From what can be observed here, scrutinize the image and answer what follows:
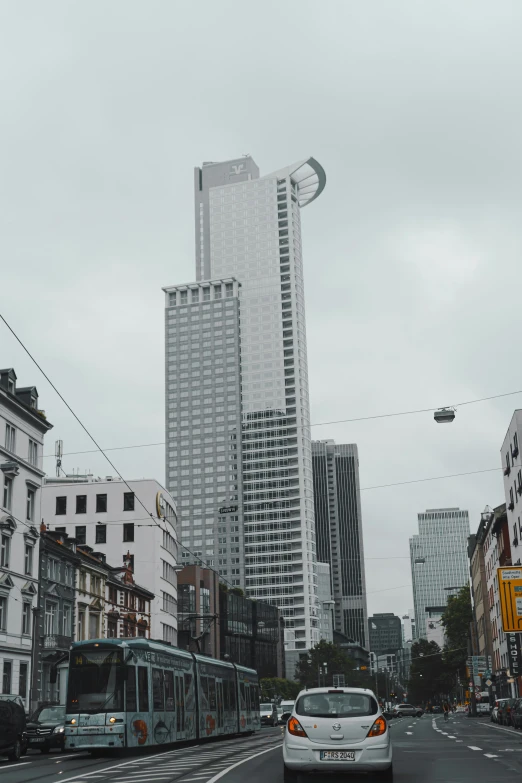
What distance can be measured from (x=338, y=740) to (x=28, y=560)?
134 feet

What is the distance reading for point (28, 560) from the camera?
52.7 meters

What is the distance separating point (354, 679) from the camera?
150 meters

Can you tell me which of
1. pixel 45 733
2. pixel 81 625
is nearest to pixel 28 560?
pixel 81 625

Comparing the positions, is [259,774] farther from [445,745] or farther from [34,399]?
[34,399]

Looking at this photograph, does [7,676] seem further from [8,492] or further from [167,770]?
[167,770]

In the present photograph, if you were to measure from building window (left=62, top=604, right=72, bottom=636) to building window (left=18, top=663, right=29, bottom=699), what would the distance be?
690 cm

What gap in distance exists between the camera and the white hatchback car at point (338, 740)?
14812 mm

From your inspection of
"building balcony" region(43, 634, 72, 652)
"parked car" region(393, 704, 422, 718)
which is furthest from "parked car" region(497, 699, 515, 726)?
"parked car" region(393, 704, 422, 718)

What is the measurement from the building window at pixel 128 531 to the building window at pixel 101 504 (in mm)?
2967

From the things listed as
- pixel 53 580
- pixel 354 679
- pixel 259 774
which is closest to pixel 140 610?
pixel 53 580

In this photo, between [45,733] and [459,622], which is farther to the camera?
[459,622]

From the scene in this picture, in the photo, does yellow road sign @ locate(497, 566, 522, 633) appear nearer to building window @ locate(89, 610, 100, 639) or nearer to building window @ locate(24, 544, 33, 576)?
building window @ locate(24, 544, 33, 576)

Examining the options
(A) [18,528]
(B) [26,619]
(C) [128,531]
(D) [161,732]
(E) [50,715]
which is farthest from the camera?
(C) [128,531]

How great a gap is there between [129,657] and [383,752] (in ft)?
42.5
